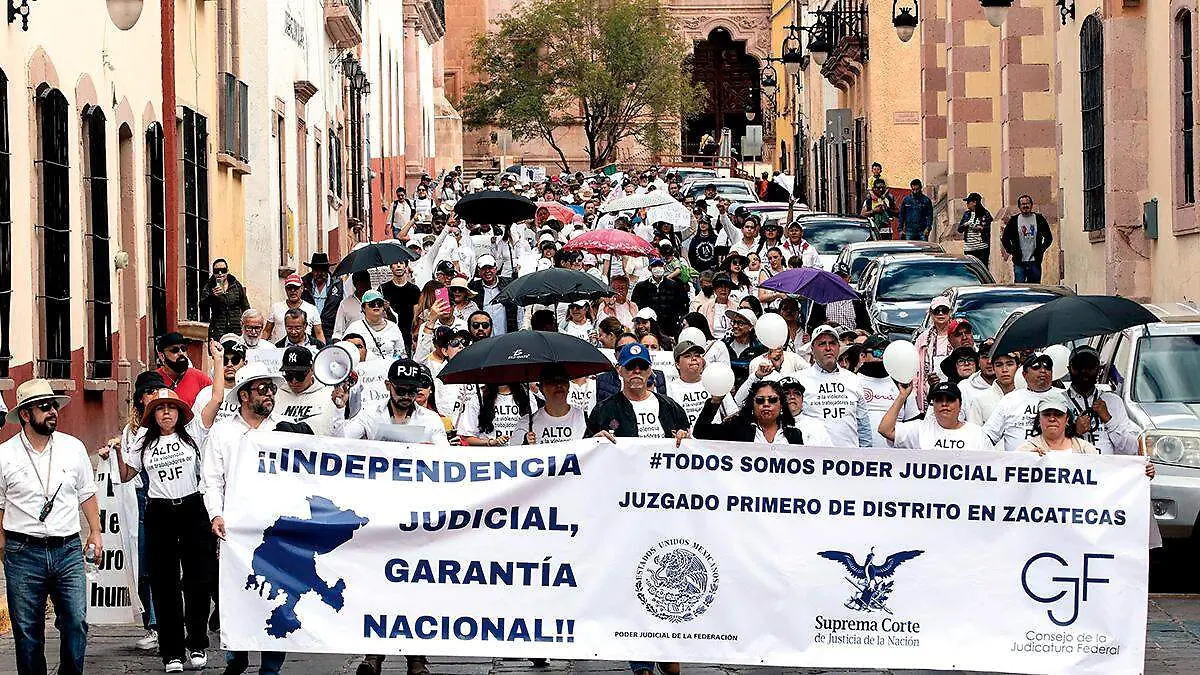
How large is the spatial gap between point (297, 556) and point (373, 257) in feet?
37.8

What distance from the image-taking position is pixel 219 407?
12531 millimetres

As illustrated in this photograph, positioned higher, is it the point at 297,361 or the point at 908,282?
the point at 908,282

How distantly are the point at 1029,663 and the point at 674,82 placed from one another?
2653 inches

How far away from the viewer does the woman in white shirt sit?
11.6 metres

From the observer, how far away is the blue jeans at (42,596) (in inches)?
411

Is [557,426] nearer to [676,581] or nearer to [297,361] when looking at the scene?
[676,581]

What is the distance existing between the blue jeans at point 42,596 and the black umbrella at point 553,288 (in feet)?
31.2

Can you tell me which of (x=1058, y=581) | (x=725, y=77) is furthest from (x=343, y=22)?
(x=725, y=77)

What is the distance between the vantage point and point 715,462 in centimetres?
1077

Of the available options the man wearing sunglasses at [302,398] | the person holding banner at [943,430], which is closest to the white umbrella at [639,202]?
the man wearing sunglasses at [302,398]

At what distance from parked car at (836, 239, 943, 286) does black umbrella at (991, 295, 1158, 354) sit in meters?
13.4

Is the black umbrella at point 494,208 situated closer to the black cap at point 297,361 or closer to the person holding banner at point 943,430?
the black cap at point 297,361

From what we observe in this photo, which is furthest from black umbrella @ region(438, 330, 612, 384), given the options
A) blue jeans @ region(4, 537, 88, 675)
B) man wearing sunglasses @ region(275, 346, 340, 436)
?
blue jeans @ region(4, 537, 88, 675)

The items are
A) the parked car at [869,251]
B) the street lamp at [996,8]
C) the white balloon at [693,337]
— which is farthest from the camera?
the parked car at [869,251]
